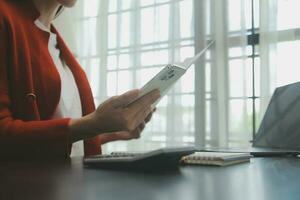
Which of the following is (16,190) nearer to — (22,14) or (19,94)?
(19,94)

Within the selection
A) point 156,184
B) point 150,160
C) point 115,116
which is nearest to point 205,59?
point 115,116

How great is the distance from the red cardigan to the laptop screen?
0.68 metres

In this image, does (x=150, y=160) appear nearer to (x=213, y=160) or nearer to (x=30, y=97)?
(x=213, y=160)

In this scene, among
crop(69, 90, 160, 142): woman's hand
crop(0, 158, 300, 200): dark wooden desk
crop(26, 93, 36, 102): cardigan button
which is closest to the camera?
crop(0, 158, 300, 200): dark wooden desk

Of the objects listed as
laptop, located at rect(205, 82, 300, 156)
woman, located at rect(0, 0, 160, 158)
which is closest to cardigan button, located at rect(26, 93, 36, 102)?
woman, located at rect(0, 0, 160, 158)

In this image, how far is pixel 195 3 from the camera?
2455mm

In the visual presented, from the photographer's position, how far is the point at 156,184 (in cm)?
53

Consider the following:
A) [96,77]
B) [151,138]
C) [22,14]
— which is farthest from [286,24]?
[22,14]

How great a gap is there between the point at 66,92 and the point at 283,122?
72cm

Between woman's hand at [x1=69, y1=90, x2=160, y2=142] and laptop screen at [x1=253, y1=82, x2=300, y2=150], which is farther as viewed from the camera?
laptop screen at [x1=253, y1=82, x2=300, y2=150]

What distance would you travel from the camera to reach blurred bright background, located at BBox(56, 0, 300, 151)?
2.20 m

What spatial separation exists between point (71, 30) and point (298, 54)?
5.61 feet

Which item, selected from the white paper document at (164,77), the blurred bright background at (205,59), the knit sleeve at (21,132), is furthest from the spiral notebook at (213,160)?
the blurred bright background at (205,59)

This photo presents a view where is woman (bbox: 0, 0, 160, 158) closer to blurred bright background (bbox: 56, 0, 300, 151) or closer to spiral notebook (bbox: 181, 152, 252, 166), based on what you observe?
spiral notebook (bbox: 181, 152, 252, 166)
